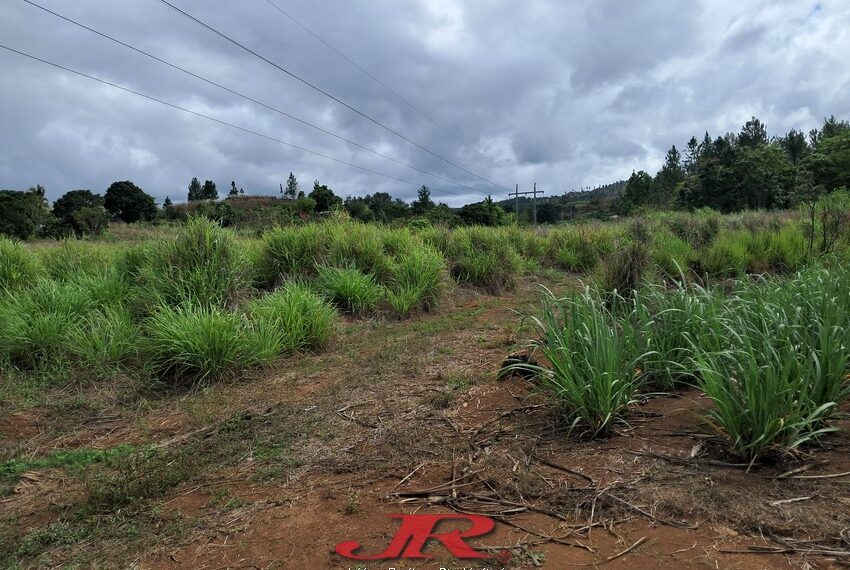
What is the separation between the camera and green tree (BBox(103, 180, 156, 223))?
57438 mm

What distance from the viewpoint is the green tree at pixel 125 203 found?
57.4 m

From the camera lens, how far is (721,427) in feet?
7.65

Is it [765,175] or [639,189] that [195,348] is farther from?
[639,189]

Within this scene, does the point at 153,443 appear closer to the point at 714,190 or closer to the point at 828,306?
the point at 828,306

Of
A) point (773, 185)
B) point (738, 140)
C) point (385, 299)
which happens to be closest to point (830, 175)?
point (773, 185)

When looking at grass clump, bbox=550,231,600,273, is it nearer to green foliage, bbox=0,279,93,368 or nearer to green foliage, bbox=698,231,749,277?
green foliage, bbox=698,231,749,277

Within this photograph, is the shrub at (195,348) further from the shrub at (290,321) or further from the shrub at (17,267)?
the shrub at (17,267)

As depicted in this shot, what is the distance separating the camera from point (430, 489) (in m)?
2.30

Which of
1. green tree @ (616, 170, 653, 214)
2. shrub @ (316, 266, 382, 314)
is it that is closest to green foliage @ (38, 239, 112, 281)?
shrub @ (316, 266, 382, 314)

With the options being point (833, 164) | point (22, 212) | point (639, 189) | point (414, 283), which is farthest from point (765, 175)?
point (22, 212)

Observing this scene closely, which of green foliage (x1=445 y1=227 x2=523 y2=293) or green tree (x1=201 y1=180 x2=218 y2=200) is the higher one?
green tree (x1=201 y1=180 x2=218 y2=200)

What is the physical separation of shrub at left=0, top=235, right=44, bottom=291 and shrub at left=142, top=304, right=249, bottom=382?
→ 3.39 m

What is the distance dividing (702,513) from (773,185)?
171 feet

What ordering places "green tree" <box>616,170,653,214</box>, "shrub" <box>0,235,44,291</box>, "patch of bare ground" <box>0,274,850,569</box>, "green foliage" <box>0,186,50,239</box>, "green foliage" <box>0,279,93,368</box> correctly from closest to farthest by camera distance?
"patch of bare ground" <box>0,274,850,569</box> < "green foliage" <box>0,279,93,368</box> < "shrub" <box>0,235,44,291</box> < "green foliage" <box>0,186,50,239</box> < "green tree" <box>616,170,653,214</box>
